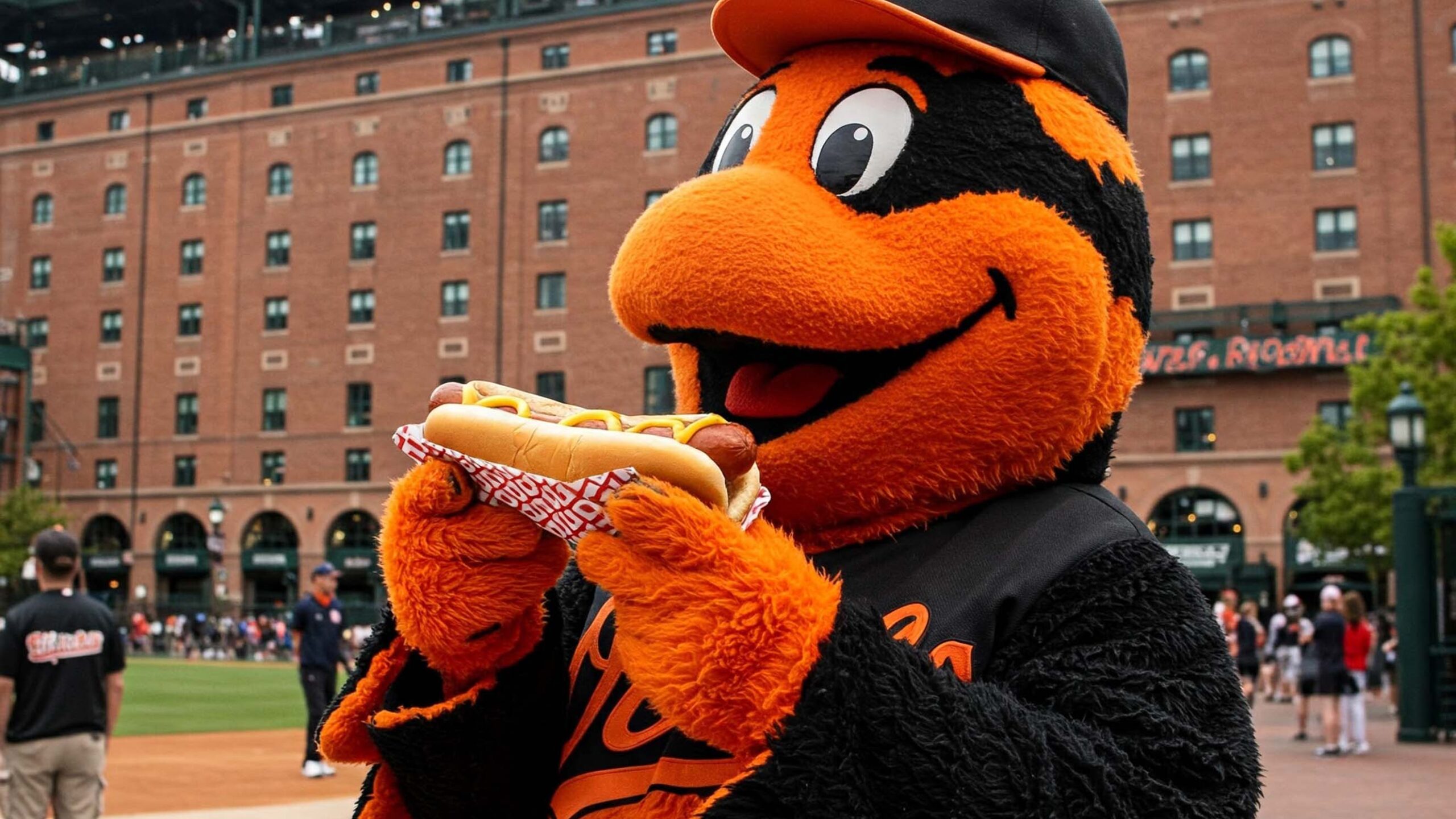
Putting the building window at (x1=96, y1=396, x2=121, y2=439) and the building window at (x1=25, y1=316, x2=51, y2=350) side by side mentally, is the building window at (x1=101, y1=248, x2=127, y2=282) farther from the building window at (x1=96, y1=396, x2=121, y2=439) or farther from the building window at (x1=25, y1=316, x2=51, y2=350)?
the building window at (x1=96, y1=396, x2=121, y2=439)

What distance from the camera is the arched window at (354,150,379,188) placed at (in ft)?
161

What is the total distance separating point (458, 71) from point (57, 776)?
43829 mm

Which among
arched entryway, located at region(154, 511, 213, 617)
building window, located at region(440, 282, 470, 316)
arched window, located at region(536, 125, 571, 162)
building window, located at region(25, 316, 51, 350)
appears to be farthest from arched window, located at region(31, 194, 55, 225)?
arched window, located at region(536, 125, 571, 162)

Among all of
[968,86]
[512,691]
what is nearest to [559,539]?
[512,691]

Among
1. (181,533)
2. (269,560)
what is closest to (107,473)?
(181,533)

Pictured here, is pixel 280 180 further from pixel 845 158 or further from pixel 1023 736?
pixel 1023 736

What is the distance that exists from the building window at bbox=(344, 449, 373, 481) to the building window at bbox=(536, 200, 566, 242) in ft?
32.3

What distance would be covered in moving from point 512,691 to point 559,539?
301 millimetres

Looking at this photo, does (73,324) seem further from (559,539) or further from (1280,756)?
(559,539)

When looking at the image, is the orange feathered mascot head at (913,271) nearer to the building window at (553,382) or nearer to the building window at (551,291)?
the building window at (553,382)

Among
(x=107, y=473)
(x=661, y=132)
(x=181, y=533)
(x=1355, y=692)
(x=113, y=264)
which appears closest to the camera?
(x=1355, y=692)

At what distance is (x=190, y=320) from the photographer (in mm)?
50969

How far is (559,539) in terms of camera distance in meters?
2.02

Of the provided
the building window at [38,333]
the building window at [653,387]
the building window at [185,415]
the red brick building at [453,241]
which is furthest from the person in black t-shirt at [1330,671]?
the building window at [38,333]
